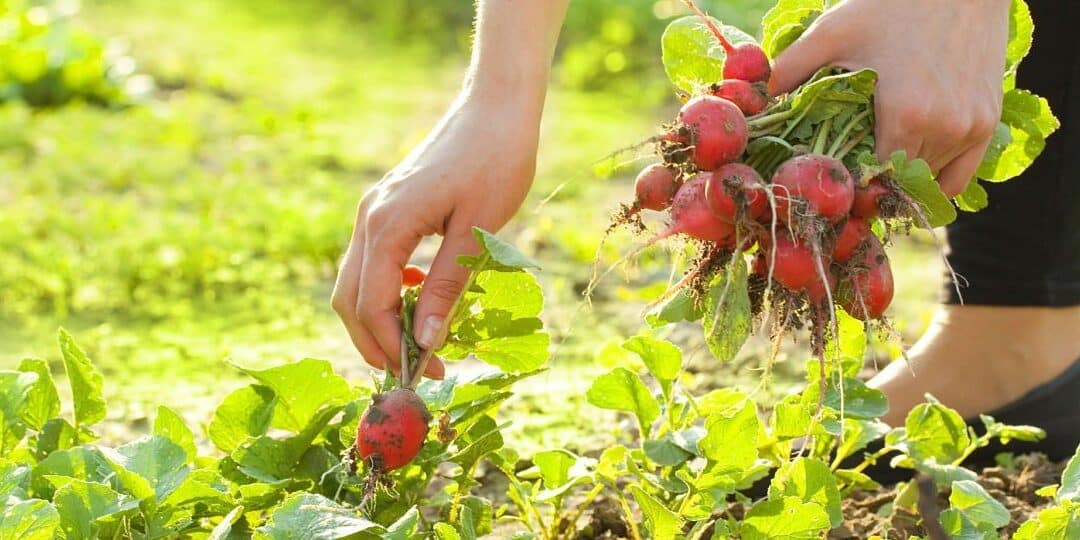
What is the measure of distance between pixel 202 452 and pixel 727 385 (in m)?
1.07

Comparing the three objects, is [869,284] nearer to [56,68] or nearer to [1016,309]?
[1016,309]

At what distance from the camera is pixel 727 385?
2.71m

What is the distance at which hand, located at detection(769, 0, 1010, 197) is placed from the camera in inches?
62.9

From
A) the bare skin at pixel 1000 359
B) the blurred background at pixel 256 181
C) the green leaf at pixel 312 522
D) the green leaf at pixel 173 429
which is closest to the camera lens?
the green leaf at pixel 312 522

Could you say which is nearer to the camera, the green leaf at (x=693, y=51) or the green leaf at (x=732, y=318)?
the green leaf at (x=732, y=318)

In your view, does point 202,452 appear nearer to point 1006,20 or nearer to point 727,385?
point 727,385

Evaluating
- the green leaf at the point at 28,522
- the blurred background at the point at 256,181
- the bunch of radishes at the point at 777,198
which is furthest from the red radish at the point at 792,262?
the green leaf at the point at 28,522

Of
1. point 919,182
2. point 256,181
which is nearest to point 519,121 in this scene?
point 919,182

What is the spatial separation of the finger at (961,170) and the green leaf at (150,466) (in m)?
1.05

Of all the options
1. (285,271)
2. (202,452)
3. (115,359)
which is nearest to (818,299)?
(202,452)

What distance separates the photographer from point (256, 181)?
4.39 m

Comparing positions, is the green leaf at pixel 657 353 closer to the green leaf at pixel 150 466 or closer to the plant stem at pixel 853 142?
the plant stem at pixel 853 142

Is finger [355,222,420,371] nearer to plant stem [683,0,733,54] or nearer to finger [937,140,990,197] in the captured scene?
plant stem [683,0,733,54]

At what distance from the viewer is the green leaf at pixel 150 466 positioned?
1587 mm
